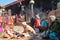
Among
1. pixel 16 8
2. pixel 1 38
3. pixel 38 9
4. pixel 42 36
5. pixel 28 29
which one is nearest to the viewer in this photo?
pixel 42 36

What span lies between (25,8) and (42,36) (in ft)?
62.0

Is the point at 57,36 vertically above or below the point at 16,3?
below

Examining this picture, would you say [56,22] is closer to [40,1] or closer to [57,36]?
[57,36]

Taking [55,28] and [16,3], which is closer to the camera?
[55,28]

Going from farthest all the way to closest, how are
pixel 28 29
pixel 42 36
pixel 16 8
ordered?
pixel 16 8 → pixel 28 29 → pixel 42 36

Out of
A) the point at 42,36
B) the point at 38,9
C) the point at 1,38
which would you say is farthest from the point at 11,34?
the point at 38,9

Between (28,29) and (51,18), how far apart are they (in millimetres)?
2279

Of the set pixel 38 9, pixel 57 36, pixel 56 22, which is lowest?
pixel 57 36

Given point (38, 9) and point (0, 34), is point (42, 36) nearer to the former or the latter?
point (0, 34)

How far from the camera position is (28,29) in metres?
9.62

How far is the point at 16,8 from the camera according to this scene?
1114 inches

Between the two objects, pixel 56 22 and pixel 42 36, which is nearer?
pixel 56 22

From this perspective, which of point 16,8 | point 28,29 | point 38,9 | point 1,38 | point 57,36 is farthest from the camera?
point 16,8

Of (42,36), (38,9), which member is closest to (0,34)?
(42,36)
